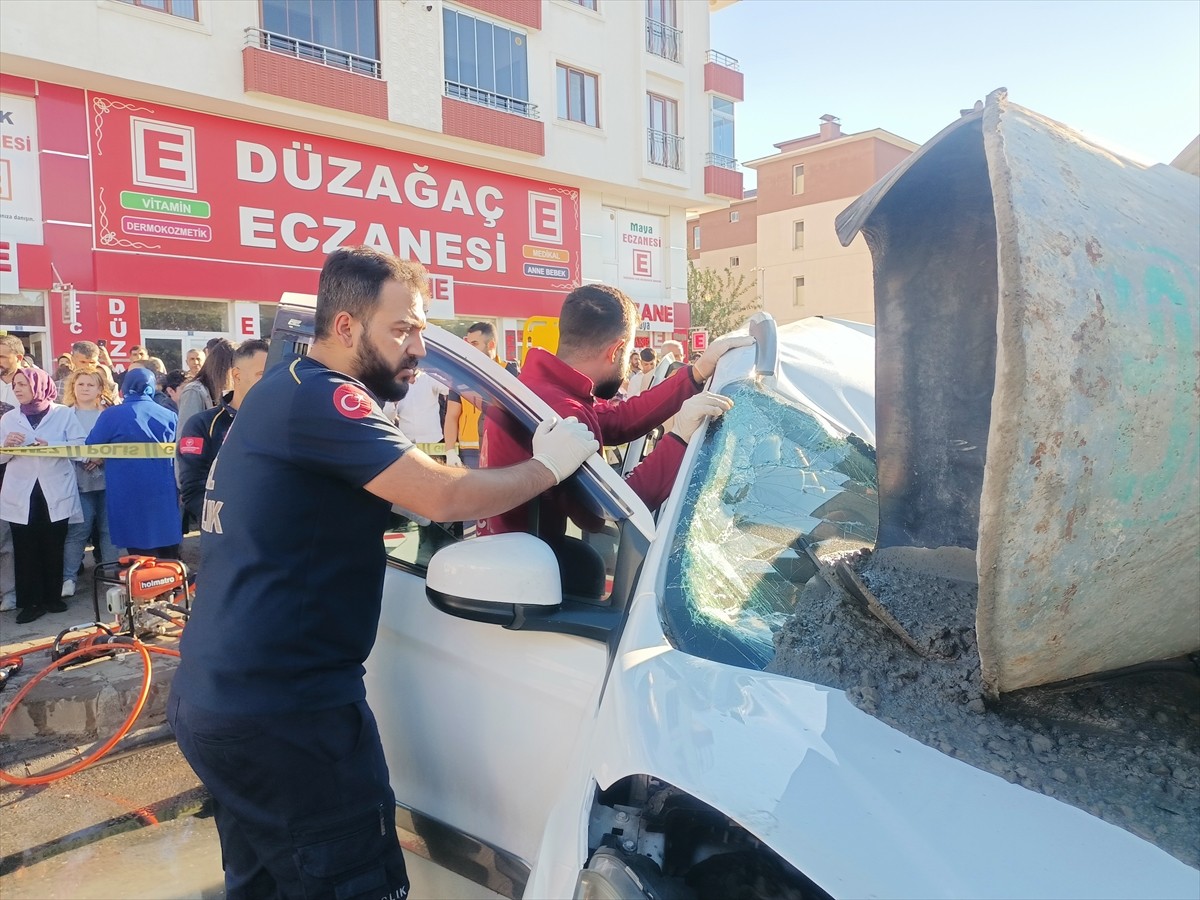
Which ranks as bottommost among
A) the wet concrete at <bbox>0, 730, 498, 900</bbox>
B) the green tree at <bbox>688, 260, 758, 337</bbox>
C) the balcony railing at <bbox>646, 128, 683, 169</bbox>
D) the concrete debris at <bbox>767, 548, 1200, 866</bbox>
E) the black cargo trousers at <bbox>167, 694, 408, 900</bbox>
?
the wet concrete at <bbox>0, 730, 498, 900</bbox>

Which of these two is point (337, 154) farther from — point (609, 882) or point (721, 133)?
point (609, 882)

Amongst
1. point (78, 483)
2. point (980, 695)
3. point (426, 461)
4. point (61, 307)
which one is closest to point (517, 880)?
point (426, 461)

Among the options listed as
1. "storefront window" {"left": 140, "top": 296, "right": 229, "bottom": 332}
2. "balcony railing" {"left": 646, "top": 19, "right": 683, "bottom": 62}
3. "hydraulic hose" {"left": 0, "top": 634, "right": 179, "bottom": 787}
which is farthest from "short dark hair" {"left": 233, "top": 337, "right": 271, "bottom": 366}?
"balcony railing" {"left": 646, "top": 19, "right": 683, "bottom": 62}

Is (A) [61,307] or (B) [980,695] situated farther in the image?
(A) [61,307]

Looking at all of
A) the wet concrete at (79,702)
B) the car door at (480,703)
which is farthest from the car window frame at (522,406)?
the wet concrete at (79,702)

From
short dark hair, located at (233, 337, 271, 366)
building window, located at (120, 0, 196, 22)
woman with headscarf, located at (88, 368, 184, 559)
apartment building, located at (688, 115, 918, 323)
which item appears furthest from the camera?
apartment building, located at (688, 115, 918, 323)

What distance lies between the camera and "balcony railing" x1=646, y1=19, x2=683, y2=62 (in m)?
21.2

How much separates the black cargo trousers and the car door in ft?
0.57

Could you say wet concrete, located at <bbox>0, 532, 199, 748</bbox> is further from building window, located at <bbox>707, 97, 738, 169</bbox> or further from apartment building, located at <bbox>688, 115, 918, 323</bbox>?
apartment building, located at <bbox>688, 115, 918, 323</bbox>

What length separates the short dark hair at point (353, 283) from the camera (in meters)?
1.84

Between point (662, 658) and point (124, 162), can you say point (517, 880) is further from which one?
point (124, 162)

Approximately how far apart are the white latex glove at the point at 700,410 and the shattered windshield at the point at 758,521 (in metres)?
0.05

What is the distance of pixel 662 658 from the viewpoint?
141cm

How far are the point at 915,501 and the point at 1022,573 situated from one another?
997 mm
